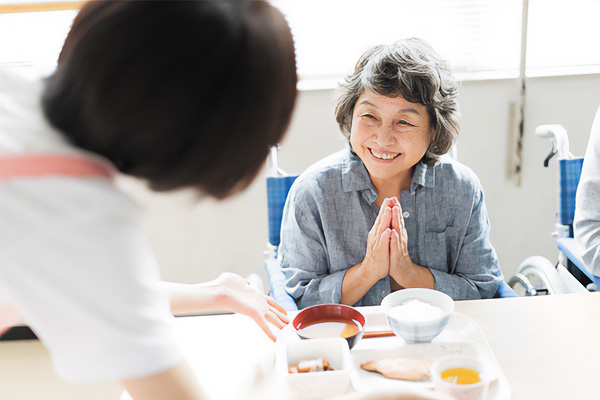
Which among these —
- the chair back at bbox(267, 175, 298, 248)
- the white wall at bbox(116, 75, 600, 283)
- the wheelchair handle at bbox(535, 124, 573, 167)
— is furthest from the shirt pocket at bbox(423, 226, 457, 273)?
the white wall at bbox(116, 75, 600, 283)

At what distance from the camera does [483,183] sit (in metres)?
2.75

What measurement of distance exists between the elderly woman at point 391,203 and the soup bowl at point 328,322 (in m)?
0.26

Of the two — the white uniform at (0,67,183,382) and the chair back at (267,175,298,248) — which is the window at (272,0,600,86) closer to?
the chair back at (267,175,298,248)

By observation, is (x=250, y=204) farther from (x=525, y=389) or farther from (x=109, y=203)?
(x=109, y=203)

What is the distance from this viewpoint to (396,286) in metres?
1.66

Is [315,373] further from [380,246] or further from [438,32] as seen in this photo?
[438,32]

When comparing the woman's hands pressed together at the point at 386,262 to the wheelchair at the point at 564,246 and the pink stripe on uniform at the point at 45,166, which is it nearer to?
the wheelchair at the point at 564,246

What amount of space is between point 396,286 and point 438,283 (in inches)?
5.4

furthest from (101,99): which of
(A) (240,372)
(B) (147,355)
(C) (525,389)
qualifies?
(C) (525,389)

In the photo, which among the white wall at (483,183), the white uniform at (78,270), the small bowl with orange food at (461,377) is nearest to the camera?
the white uniform at (78,270)

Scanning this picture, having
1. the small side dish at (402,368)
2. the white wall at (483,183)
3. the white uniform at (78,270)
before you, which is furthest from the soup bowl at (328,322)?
the white wall at (483,183)

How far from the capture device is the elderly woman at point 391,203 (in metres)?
1.54

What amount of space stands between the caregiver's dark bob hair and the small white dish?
0.49 m

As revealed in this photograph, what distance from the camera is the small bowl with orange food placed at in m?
1.02
